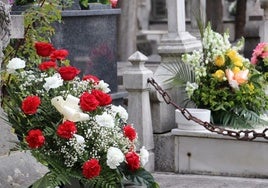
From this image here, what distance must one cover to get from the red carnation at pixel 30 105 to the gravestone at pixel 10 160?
218 mm

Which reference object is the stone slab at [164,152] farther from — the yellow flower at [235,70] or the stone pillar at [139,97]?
the yellow flower at [235,70]

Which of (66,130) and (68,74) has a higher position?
(68,74)

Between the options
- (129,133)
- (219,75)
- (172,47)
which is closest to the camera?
(129,133)

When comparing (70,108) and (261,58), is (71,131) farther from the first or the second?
(261,58)

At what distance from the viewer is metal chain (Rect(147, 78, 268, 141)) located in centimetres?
801

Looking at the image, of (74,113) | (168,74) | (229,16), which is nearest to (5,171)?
(74,113)

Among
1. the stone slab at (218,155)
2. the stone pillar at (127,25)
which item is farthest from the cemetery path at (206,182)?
the stone pillar at (127,25)

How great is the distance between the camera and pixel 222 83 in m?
9.46

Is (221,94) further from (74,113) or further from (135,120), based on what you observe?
(74,113)

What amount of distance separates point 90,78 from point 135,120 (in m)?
2.85

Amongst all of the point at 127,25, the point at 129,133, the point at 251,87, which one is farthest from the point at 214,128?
the point at 127,25

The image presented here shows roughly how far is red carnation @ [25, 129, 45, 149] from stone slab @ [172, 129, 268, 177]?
3487 mm

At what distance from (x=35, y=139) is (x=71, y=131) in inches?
9.7

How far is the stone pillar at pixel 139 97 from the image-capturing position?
9.11 meters
